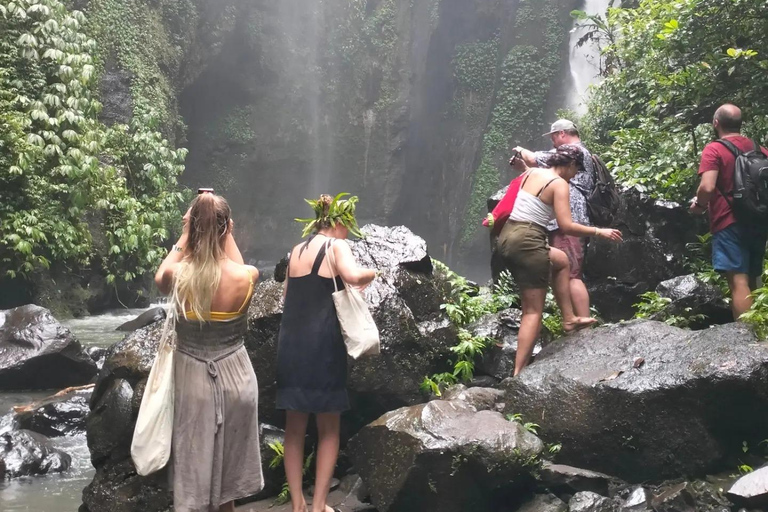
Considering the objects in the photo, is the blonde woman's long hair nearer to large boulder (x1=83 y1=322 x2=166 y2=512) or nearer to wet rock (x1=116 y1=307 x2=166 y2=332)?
large boulder (x1=83 y1=322 x2=166 y2=512)

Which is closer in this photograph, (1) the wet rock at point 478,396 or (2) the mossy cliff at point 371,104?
(1) the wet rock at point 478,396


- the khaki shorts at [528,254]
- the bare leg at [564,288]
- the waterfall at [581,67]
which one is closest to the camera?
the khaki shorts at [528,254]

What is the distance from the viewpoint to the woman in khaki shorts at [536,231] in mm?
5082

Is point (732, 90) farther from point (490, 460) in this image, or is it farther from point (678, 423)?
point (490, 460)

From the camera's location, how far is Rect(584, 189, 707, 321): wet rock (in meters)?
7.40

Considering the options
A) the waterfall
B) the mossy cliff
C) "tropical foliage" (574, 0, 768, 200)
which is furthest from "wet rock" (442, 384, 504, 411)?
the mossy cliff

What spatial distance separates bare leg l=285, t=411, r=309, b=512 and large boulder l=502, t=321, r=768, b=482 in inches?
60.4

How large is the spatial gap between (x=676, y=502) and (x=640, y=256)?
3953 mm

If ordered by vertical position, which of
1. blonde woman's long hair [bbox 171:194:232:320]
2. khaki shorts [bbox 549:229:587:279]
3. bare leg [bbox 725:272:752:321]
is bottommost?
bare leg [bbox 725:272:752:321]

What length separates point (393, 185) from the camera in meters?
27.0

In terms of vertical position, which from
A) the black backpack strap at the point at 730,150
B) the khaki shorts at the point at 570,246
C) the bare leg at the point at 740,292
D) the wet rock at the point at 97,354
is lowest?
the wet rock at the point at 97,354

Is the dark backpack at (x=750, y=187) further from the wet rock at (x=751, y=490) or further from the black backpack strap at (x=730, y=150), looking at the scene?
the wet rock at (x=751, y=490)

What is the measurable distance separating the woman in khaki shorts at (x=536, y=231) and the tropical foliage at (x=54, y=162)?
9.76 metres

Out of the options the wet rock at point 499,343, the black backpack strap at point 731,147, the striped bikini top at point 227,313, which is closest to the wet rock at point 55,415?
the wet rock at point 499,343
